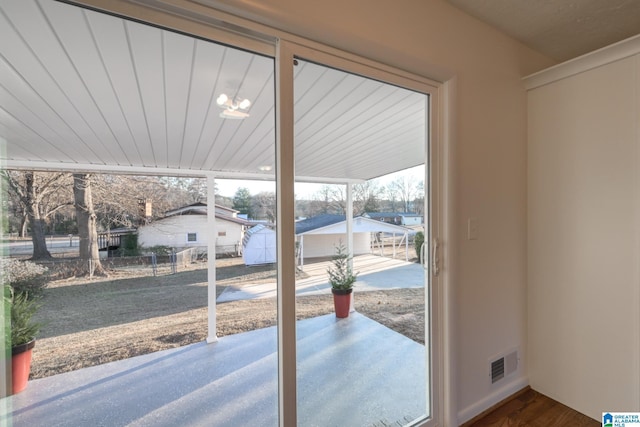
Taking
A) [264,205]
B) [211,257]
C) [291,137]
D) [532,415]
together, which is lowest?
[532,415]

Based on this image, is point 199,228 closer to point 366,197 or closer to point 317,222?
point 317,222

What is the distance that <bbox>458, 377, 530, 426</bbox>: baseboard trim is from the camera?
161 centimetres

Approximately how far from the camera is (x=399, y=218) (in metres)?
1.67

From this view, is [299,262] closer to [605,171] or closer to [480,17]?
[480,17]

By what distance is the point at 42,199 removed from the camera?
1080 mm

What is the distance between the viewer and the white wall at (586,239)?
1.50 m

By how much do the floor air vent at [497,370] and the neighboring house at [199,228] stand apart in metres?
1.81

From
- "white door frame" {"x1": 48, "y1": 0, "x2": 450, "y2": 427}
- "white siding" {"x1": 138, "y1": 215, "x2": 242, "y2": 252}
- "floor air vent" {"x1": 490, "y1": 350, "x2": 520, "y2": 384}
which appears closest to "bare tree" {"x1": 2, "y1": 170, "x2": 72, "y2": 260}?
"white siding" {"x1": 138, "y1": 215, "x2": 242, "y2": 252}

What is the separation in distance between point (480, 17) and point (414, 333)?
1991mm

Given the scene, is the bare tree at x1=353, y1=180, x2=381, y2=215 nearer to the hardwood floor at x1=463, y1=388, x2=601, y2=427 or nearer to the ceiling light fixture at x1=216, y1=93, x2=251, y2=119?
the ceiling light fixture at x1=216, y1=93, x2=251, y2=119

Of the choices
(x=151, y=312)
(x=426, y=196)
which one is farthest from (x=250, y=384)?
(x=426, y=196)

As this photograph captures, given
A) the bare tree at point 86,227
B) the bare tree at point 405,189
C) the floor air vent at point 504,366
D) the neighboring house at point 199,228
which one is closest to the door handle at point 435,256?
the bare tree at point 405,189

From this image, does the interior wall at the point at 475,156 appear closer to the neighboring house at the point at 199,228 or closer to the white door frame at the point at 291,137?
the white door frame at the point at 291,137

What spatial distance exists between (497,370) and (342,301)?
1.16 m
